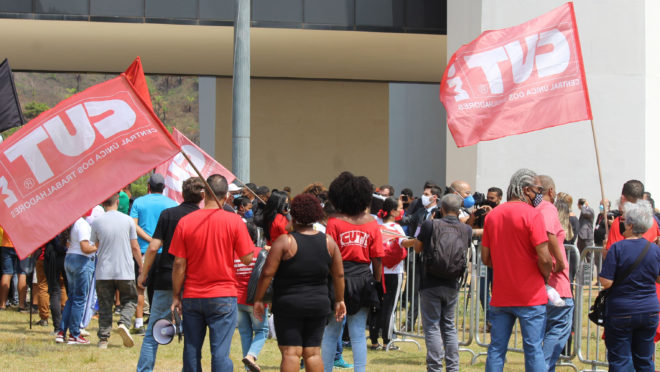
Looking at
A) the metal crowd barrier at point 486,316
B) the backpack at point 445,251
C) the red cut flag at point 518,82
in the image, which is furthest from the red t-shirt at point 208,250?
the metal crowd barrier at point 486,316

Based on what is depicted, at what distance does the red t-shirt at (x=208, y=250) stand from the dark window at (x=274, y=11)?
13678 millimetres

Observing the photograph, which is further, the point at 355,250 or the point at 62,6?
the point at 62,6

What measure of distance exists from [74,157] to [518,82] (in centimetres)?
443

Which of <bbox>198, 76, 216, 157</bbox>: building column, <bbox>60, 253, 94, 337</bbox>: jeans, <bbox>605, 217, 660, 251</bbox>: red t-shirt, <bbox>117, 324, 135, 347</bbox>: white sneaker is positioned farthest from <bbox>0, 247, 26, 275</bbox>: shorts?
<bbox>198, 76, 216, 157</bbox>: building column

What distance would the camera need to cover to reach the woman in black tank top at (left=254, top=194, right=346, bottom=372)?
6.40 meters

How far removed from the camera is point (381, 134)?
26.1 meters

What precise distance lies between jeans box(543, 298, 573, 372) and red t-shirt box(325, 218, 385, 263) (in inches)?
62.1

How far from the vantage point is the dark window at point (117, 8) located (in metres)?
19.3

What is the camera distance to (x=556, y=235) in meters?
6.98

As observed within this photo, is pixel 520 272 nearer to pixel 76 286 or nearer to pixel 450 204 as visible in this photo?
pixel 450 204

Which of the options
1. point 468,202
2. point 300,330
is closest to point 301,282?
point 300,330

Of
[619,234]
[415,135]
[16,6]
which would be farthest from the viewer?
[415,135]

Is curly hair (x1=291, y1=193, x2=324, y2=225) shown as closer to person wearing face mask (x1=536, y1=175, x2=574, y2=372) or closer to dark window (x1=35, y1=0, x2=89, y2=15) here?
person wearing face mask (x1=536, y1=175, x2=574, y2=372)

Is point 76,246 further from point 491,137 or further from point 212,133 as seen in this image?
point 212,133
